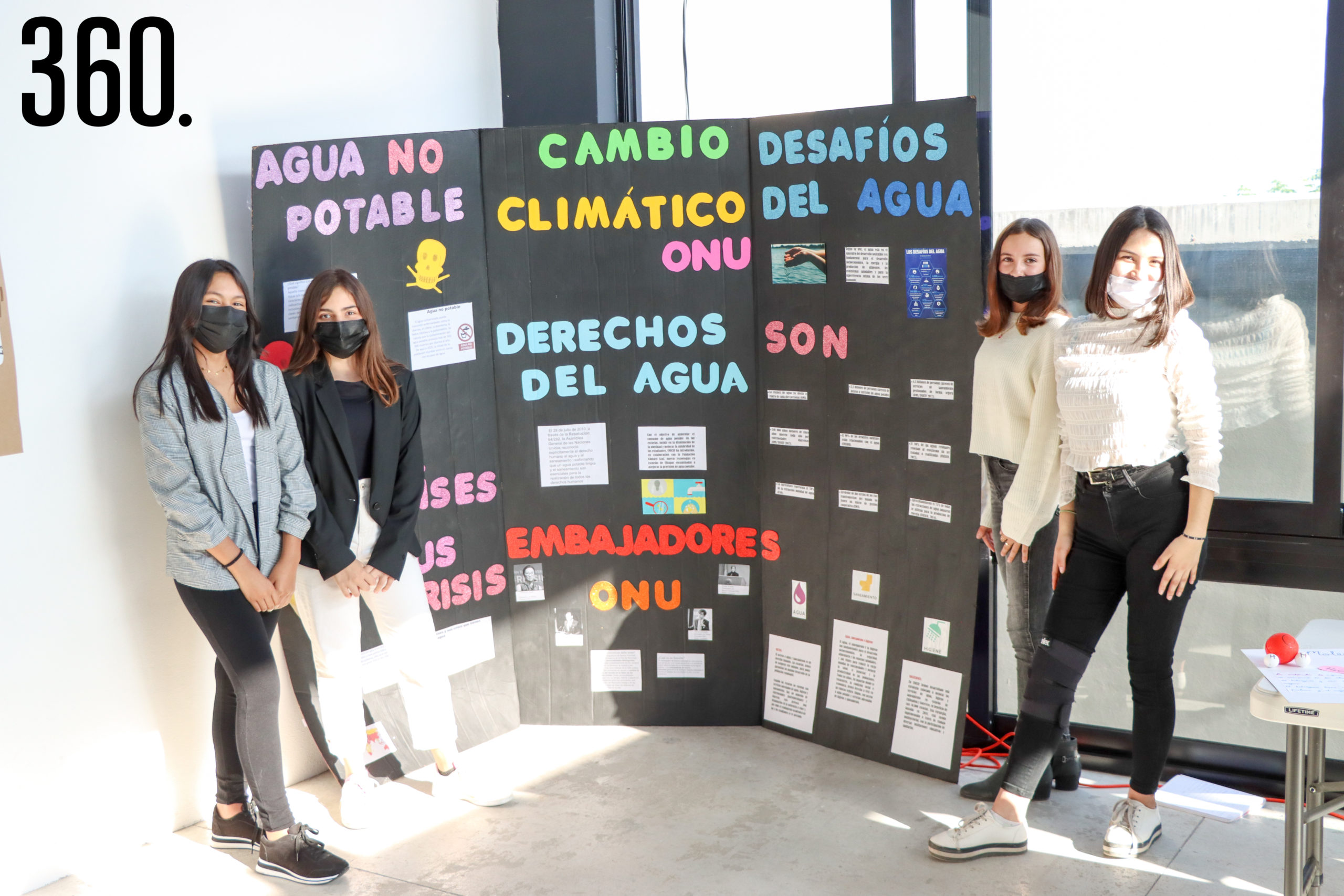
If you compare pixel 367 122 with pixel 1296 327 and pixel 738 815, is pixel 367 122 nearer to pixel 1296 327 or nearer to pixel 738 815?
pixel 738 815

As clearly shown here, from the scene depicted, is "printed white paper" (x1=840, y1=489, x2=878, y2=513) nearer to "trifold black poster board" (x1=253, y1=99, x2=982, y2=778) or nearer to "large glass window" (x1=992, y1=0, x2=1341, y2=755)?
"trifold black poster board" (x1=253, y1=99, x2=982, y2=778)

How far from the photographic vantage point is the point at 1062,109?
325 cm

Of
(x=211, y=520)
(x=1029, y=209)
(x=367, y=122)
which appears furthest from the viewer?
(x=367, y=122)

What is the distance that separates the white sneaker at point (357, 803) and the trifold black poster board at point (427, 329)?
0.62 feet

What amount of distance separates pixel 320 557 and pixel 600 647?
1.14 m

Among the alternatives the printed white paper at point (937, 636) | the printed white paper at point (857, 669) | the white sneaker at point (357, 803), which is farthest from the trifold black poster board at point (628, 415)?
the white sneaker at point (357, 803)

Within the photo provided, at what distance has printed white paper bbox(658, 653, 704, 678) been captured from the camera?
3662 mm

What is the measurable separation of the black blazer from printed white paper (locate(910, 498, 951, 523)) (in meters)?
1.51

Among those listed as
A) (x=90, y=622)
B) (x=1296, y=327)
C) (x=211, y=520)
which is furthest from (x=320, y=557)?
(x=1296, y=327)

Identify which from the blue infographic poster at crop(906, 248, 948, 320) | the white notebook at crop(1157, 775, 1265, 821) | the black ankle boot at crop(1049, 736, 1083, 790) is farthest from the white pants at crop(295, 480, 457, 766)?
the white notebook at crop(1157, 775, 1265, 821)

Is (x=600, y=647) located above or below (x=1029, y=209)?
below

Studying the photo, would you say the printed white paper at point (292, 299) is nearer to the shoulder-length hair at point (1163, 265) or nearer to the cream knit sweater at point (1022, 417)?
the cream knit sweater at point (1022, 417)

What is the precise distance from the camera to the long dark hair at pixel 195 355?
2672 millimetres

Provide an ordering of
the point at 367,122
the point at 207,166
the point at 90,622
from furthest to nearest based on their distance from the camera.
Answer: the point at 367,122, the point at 207,166, the point at 90,622
